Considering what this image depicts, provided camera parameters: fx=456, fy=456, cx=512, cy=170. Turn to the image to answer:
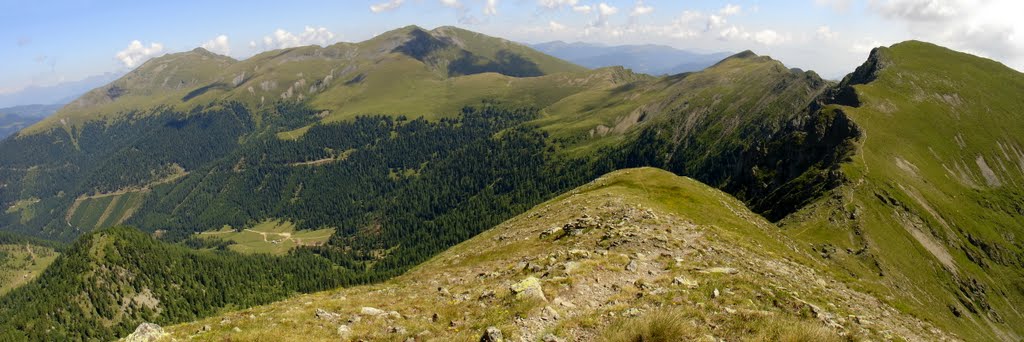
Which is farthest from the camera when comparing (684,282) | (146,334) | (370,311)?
(684,282)

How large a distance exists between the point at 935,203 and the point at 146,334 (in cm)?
14955

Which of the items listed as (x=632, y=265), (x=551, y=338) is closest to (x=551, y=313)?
(x=551, y=338)

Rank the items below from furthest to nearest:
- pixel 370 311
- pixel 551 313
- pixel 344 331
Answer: pixel 370 311
pixel 551 313
pixel 344 331

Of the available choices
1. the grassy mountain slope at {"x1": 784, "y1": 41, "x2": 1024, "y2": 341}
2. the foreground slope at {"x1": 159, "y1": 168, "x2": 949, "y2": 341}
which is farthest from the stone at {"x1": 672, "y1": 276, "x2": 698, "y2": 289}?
the grassy mountain slope at {"x1": 784, "y1": 41, "x2": 1024, "y2": 341}

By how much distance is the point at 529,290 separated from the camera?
25.6m

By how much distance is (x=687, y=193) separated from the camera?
85562 millimetres

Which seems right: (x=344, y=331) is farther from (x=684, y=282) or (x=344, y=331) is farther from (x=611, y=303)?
(x=684, y=282)

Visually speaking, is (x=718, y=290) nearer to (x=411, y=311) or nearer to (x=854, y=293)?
(x=411, y=311)

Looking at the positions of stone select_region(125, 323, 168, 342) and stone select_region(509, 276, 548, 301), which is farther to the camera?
stone select_region(509, 276, 548, 301)

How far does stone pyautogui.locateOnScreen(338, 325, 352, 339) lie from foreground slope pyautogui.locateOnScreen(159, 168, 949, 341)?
0.13 m

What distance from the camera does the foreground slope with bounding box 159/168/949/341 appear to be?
1956cm

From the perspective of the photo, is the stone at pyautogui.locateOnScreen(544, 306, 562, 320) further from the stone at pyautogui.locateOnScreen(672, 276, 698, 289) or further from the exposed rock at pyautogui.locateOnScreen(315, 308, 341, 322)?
the exposed rock at pyautogui.locateOnScreen(315, 308, 341, 322)

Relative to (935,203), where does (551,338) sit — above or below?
above

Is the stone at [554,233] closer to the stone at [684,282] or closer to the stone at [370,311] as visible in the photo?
the stone at [684,282]
